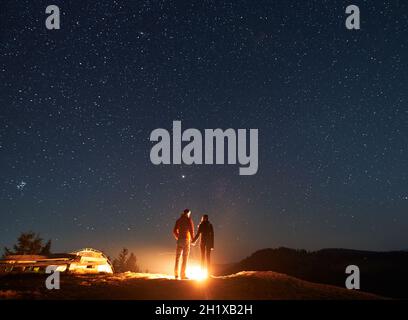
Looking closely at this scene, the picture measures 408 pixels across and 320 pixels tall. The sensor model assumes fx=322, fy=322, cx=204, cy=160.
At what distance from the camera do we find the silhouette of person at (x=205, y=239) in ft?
38.8

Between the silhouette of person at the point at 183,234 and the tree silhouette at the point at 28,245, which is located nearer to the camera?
the silhouette of person at the point at 183,234

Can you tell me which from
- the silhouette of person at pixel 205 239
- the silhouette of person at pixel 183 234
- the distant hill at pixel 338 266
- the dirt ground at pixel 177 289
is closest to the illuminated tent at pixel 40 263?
the dirt ground at pixel 177 289

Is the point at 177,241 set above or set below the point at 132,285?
above

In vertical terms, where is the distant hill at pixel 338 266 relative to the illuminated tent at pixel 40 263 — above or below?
below

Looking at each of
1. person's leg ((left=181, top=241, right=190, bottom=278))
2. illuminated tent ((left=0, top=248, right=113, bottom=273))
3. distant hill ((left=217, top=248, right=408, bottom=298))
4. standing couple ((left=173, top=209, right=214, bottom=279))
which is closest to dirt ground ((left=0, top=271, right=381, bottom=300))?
person's leg ((left=181, top=241, right=190, bottom=278))

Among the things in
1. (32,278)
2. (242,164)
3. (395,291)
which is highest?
(242,164)

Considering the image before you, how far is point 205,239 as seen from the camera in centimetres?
1183

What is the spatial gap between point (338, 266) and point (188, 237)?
131ft

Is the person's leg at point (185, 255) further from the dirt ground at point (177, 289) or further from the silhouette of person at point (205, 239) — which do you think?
the dirt ground at point (177, 289)
